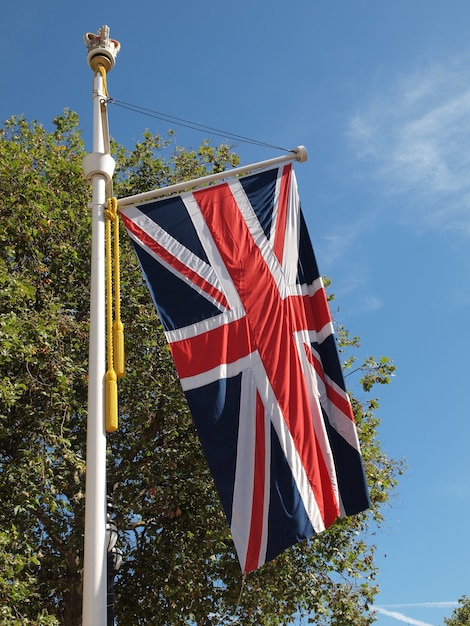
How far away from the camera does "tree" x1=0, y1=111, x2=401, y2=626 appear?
11.7 metres

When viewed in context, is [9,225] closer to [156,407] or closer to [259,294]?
[156,407]

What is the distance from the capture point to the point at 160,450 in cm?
1361

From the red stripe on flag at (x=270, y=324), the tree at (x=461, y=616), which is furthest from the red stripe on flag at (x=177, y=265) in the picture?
the tree at (x=461, y=616)

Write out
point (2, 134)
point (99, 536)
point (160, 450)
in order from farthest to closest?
point (2, 134) < point (160, 450) < point (99, 536)

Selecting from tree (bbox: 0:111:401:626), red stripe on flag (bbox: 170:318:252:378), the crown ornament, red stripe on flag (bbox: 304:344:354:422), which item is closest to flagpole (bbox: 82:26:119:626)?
the crown ornament

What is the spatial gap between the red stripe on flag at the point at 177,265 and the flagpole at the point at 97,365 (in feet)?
1.18

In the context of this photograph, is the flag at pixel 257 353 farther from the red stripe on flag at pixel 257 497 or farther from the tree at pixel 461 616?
the tree at pixel 461 616

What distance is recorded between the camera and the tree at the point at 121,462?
38.3 feet

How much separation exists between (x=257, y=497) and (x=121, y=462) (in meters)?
8.44

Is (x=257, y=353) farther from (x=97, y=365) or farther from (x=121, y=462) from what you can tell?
(x=121, y=462)

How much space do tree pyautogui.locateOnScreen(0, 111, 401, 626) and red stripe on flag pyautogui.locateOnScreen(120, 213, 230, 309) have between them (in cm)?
468

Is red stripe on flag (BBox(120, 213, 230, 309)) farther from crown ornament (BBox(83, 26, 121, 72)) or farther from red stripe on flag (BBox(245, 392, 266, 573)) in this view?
crown ornament (BBox(83, 26, 121, 72))

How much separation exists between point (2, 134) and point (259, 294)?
1112 centimetres

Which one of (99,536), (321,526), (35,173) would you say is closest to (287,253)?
(321,526)
